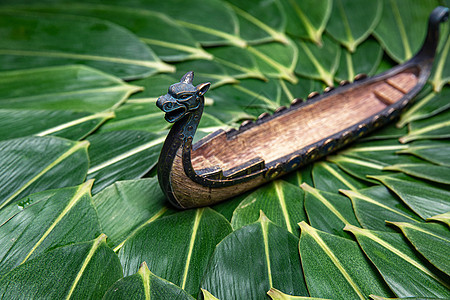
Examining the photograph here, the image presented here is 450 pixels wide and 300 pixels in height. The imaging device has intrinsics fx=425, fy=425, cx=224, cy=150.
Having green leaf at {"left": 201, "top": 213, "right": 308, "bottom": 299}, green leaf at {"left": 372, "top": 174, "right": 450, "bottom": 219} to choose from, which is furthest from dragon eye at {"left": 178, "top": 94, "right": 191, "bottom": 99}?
green leaf at {"left": 372, "top": 174, "right": 450, "bottom": 219}

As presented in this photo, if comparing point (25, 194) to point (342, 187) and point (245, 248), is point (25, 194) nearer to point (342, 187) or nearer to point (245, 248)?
point (245, 248)

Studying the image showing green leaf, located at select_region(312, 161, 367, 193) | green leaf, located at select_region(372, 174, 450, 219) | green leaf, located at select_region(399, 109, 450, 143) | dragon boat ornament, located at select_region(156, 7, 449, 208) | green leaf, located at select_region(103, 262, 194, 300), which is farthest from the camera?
green leaf, located at select_region(399, 109, 450, 143)

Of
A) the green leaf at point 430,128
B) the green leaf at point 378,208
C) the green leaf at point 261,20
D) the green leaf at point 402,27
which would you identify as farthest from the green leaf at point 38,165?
the green leaf at point 402,27

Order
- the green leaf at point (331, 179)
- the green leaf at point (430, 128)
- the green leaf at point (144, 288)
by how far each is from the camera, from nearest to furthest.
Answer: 1. the green leaf at point (144, 288)
2. the green leaf at point (331, 179)
3. the green leaf at point (430, 128)

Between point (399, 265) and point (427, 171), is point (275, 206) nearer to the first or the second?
point (399, 265)

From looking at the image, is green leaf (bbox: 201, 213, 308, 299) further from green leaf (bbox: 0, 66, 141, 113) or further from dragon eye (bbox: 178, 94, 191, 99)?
green leaf (bbox: 0, 66, 141, 113)

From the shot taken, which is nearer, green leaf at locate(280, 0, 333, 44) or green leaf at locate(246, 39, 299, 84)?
green leaf at locate(246, 39, 299, 84)

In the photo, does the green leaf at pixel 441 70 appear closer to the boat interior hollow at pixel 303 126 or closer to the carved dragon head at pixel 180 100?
the boat interior hollow at pixel 303 126

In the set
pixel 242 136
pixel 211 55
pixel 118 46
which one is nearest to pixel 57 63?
pixel 118 46
